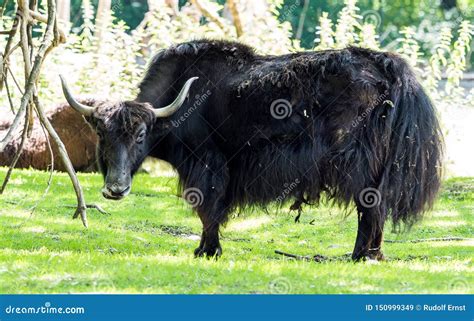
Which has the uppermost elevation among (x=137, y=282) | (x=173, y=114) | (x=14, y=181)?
(x=173, y=114)

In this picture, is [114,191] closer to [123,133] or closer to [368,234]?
[123,133]

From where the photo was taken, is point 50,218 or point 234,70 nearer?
point 234,70

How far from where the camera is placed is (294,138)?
296 inches

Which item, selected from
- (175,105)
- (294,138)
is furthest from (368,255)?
(175,105)

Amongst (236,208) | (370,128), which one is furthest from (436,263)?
(236,208)

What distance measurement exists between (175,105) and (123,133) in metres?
0.51

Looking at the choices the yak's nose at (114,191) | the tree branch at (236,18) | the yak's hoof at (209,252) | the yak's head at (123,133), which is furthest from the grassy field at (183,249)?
the tree branch at (236,18)

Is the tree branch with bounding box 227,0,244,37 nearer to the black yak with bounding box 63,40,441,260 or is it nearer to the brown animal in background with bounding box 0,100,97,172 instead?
the brown animal in background with bounding box 0,100,97,172

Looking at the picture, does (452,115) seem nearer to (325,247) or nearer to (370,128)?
(325,247)

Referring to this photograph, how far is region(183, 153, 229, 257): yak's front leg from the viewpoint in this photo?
24.9ft

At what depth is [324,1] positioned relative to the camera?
89.1 feet

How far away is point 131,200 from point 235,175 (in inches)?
136

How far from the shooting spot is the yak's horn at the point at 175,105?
7516mm

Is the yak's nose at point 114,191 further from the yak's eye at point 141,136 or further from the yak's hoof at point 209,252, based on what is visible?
the yak's hoof at point 209,252
